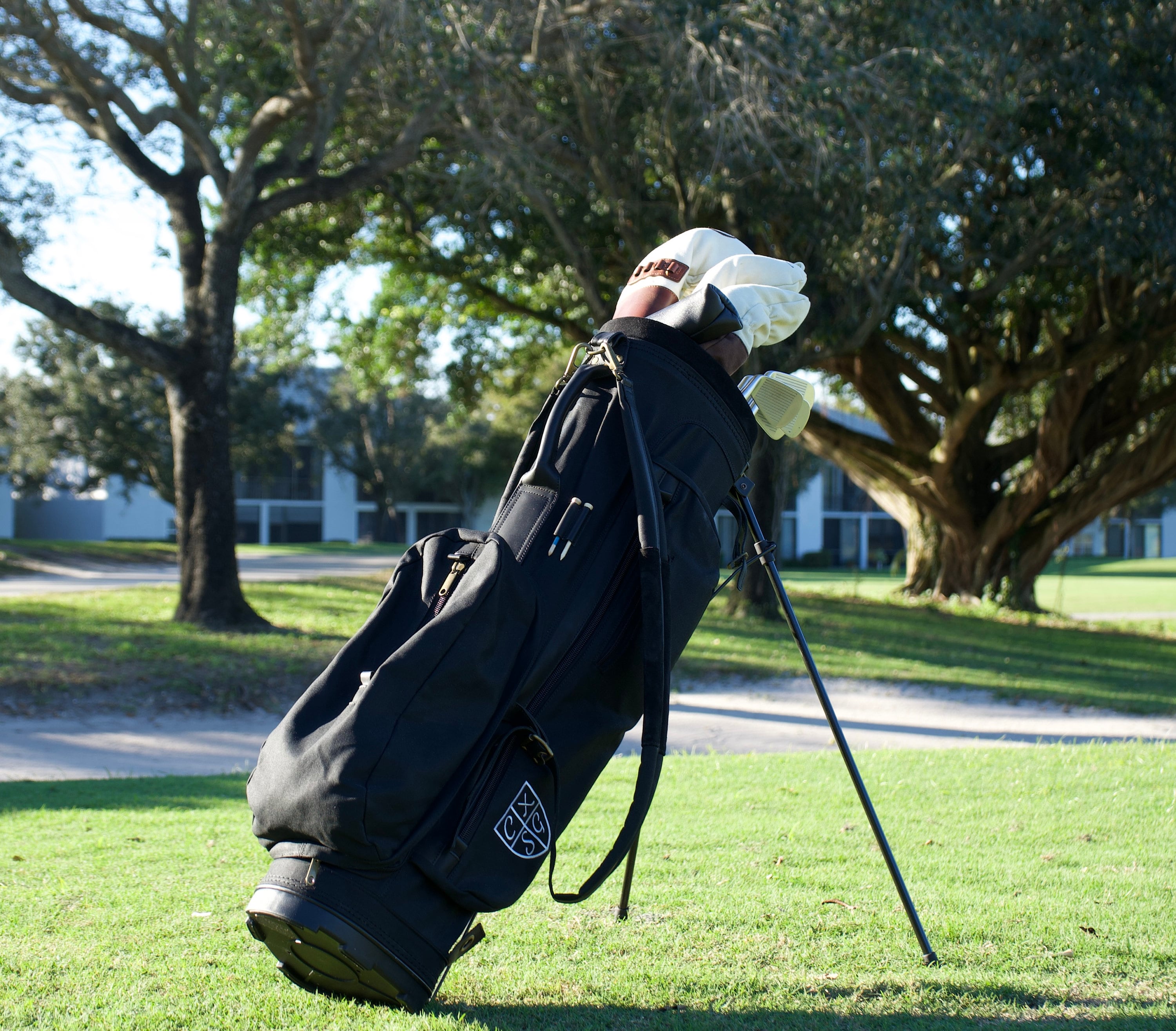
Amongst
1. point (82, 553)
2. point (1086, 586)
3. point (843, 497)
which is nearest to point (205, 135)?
point (82, 553)

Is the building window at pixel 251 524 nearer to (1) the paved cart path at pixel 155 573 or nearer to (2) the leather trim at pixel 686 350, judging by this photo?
(1) the paved cart path at pixel 155 573

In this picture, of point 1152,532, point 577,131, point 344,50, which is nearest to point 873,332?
point 577,131

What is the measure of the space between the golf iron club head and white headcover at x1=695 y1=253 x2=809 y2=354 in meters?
0.13

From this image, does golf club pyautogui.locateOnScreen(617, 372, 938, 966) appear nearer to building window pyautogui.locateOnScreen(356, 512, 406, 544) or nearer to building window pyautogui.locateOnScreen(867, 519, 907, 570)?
building window pyautogui.locateOnScreen(356, 512, 406, 544)

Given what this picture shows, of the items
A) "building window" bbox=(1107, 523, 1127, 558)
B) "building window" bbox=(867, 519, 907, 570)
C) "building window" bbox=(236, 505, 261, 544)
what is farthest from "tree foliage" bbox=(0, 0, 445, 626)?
"building window" bbox=(1107, 523, 1127, 558)

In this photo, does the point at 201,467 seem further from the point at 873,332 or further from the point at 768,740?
the point at 873,332

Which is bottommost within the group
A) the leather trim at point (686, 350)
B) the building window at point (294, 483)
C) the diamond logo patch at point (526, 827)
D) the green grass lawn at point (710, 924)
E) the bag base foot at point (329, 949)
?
the green grass lawn at point (710, 924)

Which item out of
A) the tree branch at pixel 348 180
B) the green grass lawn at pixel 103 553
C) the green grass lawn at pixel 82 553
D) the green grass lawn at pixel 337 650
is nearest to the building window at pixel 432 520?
the green grass lawn at pixel 103 553

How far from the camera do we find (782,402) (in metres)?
2.95

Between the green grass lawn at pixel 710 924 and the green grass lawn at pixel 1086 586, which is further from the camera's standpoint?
the green grass lawn at pixel 1086 586

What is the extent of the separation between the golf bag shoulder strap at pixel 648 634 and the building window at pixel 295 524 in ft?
180

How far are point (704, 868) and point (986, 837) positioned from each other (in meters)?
1.36

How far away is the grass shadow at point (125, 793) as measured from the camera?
5.12 metres

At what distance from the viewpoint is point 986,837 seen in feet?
14.4
